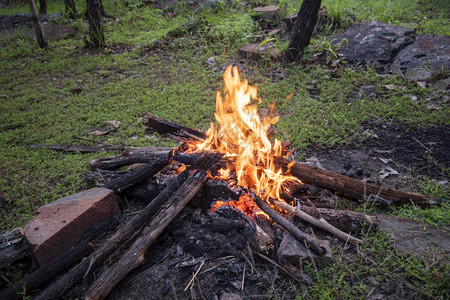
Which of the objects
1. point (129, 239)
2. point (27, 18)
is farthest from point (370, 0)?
point (27, 18)

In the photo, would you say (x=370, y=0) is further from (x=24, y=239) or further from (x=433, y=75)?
(x=24, y=239)

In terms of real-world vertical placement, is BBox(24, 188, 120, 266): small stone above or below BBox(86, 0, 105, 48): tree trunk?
below

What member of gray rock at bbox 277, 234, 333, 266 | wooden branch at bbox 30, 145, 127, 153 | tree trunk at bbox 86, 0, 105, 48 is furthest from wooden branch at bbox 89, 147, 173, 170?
tree trunk at bbox 86, 0, 105, 48

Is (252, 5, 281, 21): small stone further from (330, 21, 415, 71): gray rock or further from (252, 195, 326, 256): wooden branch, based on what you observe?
(252, 195, 326, 256): wooden branch

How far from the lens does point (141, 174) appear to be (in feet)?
11.3

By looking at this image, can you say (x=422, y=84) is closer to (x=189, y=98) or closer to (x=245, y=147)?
(x=245, y=147)

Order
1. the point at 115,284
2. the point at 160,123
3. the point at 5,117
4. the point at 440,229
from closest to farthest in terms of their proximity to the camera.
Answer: the point at 115,284 < the point at 440,229 < the point at 160,123 < the point at 5,117

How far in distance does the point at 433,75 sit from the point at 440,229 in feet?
12.1

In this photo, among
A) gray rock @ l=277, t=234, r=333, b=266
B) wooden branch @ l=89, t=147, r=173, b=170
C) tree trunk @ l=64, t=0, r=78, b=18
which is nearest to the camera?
gray rock @ l=277, t=234, r=333, b=266

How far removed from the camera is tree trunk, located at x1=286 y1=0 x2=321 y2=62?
624 centimetres

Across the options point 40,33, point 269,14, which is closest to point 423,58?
point 269,14

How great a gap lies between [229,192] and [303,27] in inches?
185

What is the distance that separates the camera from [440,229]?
8.99 ft

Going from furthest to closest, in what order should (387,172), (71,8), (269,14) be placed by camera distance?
(71,8), (269,14), (387,172)
